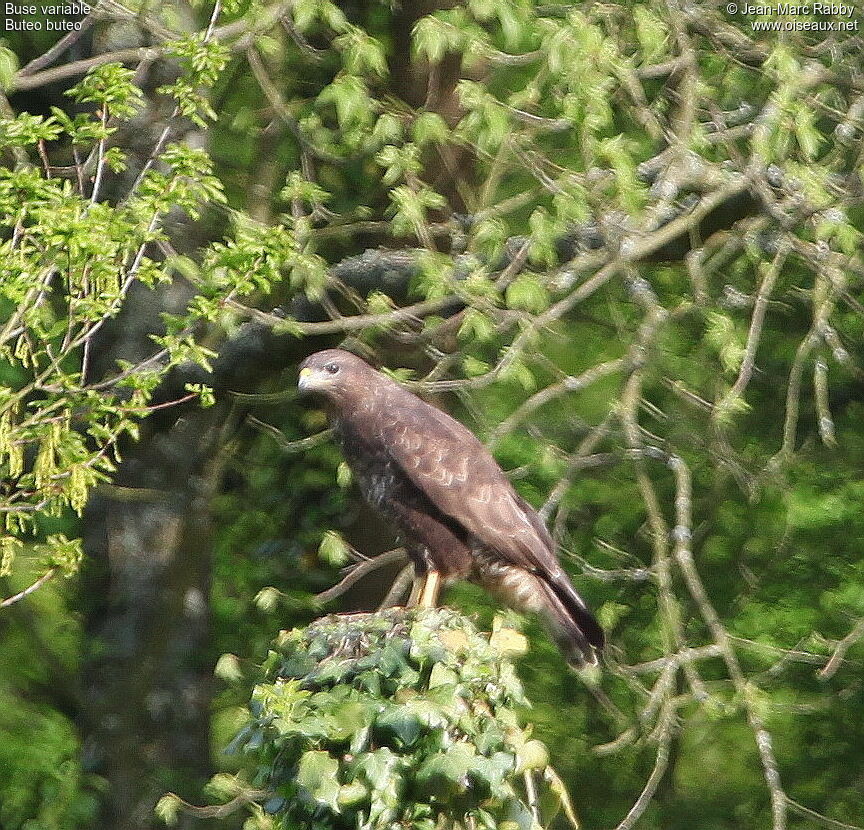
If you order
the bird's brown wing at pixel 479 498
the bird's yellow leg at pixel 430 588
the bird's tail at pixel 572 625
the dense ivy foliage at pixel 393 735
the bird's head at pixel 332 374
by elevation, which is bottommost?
the bird's yellow leg at pixel 430 588

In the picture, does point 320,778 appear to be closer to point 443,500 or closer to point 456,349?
point 443,500

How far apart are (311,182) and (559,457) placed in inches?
63.1

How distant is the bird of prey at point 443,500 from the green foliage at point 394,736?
153cm

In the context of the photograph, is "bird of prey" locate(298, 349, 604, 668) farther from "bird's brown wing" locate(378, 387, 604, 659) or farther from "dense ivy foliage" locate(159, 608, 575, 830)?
"dense ivy foliage" locate(159, 608, 575, 830)

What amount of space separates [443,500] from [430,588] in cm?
33

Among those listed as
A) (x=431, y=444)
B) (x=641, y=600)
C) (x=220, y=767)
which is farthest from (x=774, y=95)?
(x=220, y=767)

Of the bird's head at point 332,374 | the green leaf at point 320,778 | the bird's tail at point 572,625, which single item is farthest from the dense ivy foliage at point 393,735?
the bird's head at point 332,374

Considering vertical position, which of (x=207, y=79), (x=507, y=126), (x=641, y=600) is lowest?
(x=641, y=600)

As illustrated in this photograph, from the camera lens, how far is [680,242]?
7.01 m

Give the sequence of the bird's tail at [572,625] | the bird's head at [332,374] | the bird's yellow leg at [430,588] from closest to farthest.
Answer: the bird's tail at [572,625]
the bird's yellow leg at [430,588]
the bird's head at [332,374]

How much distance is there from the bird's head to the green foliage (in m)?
1.90

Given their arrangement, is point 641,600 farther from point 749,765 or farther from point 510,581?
point 510,581

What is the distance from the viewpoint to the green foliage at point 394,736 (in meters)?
3.31

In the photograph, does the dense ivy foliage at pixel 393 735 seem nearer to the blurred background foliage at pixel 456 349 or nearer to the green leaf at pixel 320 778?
the green leaf at pixel 320 778
